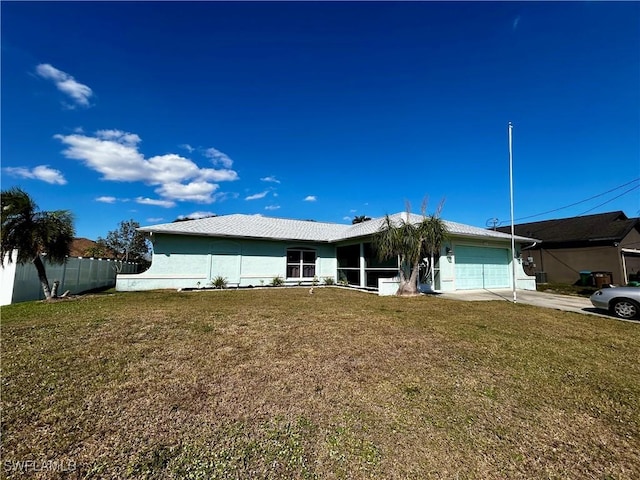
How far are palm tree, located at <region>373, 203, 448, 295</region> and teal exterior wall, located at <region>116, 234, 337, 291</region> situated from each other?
6.69 m

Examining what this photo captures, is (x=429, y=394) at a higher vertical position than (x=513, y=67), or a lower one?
lower

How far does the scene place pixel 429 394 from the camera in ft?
10.8

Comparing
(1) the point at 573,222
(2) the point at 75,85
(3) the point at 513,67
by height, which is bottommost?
(1) the point at 573,222

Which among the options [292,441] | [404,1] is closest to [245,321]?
[292,441]

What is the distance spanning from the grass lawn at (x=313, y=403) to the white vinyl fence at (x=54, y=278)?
223 inches

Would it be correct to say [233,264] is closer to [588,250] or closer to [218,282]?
[218,282]

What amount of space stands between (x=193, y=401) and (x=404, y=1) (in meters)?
12.7

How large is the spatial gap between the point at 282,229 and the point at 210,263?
5151mm

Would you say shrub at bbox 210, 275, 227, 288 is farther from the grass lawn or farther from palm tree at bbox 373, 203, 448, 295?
the grass lawn

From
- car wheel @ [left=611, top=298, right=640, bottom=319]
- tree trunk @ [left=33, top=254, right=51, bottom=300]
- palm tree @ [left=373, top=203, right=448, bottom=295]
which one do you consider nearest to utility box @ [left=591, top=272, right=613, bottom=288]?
car wheel @ [left=611, top=298, right=640, bottom=319]

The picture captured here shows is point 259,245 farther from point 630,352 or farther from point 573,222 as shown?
point 573,222

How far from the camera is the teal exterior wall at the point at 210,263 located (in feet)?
46.0

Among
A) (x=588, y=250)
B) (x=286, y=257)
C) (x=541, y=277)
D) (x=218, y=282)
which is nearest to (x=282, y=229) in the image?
(x=286, y=257)

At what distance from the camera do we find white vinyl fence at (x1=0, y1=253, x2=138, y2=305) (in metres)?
9.65
